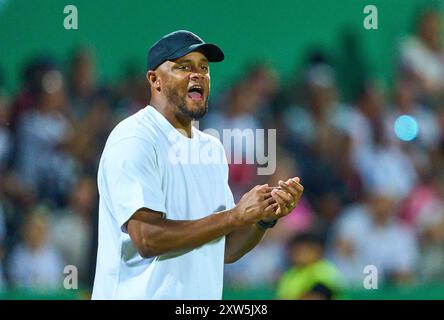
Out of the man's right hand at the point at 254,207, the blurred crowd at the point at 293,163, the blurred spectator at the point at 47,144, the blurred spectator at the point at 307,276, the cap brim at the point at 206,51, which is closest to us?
the man's right hand at the point at 254,207

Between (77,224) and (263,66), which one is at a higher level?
(263,66)

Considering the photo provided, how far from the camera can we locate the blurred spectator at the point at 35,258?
5254 mm

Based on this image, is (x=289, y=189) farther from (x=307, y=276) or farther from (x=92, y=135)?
(x=92, y=135)

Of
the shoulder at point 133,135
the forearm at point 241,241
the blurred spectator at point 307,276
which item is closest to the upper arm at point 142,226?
the shoulder at point 133,135

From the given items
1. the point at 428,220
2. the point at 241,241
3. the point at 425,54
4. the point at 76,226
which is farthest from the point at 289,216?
the point at 241,241

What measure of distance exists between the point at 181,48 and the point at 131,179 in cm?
54

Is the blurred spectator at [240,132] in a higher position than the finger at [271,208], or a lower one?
higher

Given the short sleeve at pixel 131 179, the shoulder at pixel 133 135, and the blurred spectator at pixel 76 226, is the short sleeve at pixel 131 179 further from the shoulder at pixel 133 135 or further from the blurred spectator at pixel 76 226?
the blurred spectator at pixel 76 226

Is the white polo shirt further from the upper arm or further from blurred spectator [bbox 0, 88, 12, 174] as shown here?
blurred spectator [bbox 0, 88, 12, 174]

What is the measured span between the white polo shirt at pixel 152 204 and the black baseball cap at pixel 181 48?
23cm
